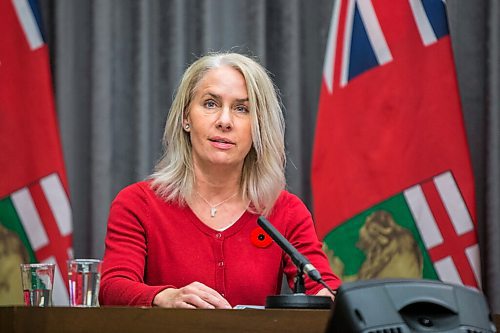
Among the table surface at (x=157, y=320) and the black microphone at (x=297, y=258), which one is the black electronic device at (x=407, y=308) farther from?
the black microphone at (x=297, y=258)

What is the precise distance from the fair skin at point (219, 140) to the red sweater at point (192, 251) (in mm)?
55

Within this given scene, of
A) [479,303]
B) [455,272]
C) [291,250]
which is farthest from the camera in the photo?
[455,272]

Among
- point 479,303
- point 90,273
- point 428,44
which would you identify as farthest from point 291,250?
point 428,44

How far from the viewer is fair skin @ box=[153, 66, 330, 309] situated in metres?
2.30

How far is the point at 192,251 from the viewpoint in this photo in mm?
2240

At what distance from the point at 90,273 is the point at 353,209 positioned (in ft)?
4.12

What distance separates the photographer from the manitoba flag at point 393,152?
9.78ft

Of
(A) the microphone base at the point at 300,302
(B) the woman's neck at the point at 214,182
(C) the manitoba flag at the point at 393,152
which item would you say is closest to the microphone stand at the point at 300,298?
(A) the microphone base at the point at 300,302

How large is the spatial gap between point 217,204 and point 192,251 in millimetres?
169

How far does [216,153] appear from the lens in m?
2.29

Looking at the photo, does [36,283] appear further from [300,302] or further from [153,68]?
[153,68]

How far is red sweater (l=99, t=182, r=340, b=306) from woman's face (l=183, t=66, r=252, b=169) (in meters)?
0.15

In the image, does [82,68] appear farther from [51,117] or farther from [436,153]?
[436,153]

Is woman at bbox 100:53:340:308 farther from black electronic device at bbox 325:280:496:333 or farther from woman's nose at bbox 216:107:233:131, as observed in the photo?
black electronic device at bbox 325:280:496:333
